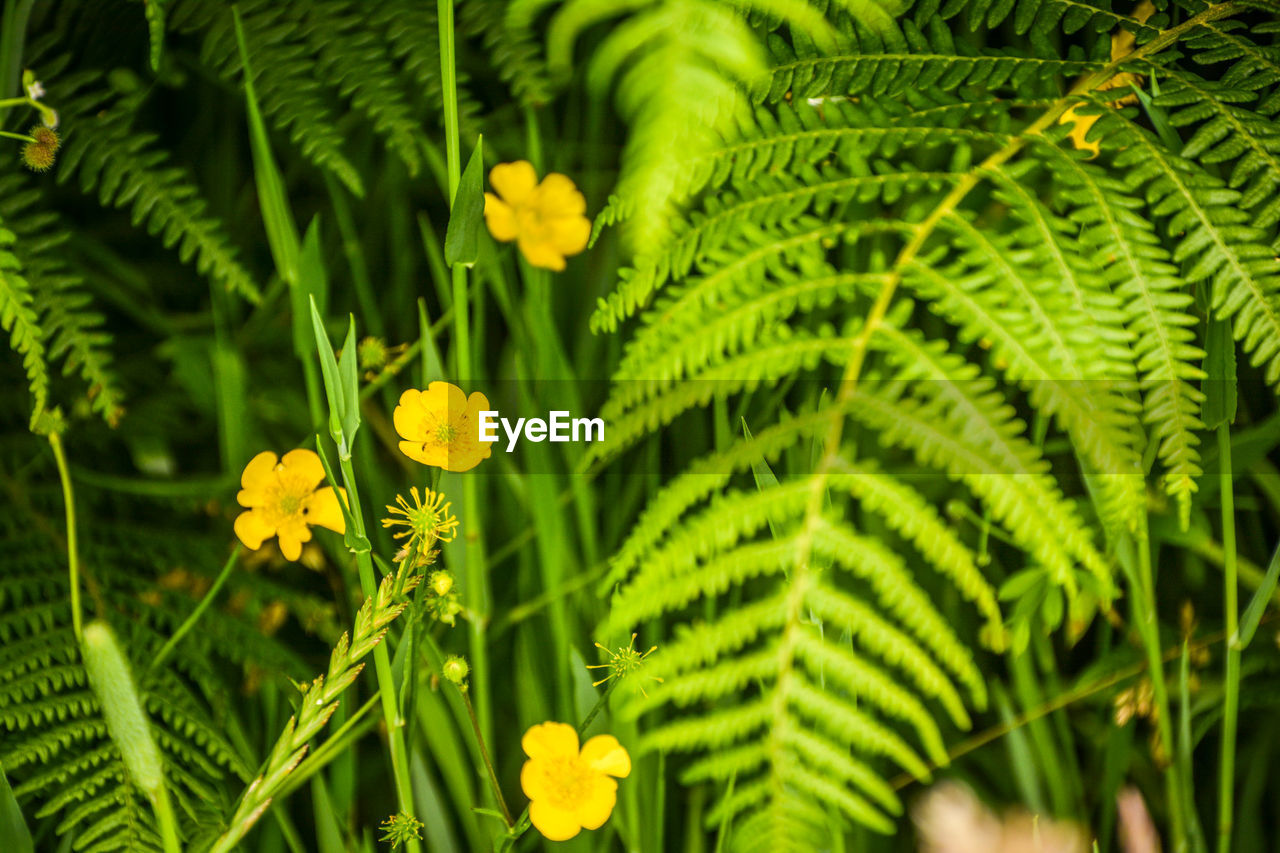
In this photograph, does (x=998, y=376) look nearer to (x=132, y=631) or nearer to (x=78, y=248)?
(x=132, y=631)

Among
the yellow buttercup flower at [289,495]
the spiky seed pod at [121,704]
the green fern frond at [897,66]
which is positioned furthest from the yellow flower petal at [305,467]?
the green fern frond at [897,66]

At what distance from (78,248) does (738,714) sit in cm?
132

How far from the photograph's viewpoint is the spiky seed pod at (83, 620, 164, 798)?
615 mm

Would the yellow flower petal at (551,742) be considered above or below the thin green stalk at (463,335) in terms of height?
below

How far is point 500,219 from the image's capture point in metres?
1.10

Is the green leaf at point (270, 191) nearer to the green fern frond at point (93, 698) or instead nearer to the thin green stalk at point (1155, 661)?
the green fern frond at point (93, 698)

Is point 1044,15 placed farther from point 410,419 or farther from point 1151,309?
point 410,419

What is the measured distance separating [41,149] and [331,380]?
57 centimetres

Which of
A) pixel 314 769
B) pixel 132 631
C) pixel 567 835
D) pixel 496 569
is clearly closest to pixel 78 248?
pixel 132 631

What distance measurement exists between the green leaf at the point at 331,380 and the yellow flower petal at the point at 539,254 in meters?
0.42

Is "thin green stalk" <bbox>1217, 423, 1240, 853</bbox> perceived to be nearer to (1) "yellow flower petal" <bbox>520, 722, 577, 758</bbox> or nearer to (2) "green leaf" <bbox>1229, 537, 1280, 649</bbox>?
(2) "green leaf" <bbox>1229, 537, 1280, 649</bbox>

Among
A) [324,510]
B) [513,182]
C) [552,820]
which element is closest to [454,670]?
[552,820]

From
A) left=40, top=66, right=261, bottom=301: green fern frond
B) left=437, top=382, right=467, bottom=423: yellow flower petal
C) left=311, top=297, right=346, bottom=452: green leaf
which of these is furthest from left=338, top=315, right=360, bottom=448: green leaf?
left=40, top=66, right=261, bottom=301: green fern frond

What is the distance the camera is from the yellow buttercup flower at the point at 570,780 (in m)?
0.82
